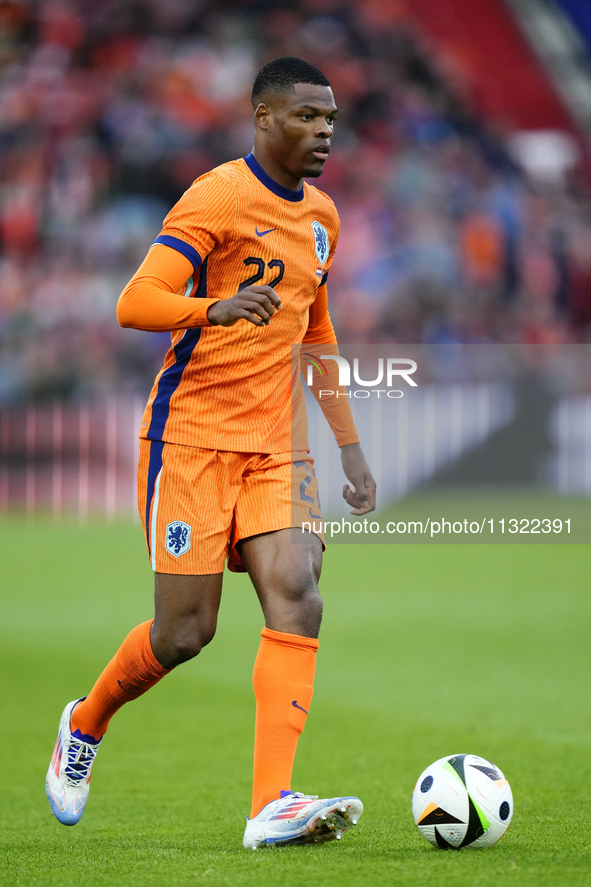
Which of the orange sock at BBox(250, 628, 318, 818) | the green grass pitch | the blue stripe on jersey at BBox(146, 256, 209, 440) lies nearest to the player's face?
the blue stripe on jersey at BBox(146, 256, 209, 440)

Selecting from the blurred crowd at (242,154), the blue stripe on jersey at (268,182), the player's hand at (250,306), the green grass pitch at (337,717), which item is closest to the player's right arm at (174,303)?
the player's hand at (250,306)

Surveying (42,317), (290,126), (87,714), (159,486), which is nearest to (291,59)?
(290,126)

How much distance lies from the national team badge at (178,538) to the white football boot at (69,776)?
0.73 metres

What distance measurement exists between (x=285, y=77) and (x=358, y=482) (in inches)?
48.7

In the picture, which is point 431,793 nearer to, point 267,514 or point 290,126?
point 267,514

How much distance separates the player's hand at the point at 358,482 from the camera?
3.70 metres

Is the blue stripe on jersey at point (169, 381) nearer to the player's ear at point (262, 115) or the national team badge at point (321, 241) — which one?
the national team badge at point (321, 241)

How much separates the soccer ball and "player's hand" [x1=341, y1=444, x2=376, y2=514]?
93 cm

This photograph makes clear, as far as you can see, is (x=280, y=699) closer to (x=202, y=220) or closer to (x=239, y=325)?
(x=239, y=325)

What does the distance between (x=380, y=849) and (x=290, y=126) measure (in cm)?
197

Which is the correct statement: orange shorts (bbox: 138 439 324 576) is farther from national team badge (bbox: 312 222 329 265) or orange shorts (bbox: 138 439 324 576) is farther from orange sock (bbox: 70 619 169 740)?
national team badge (bbox: 312 222 329 265)

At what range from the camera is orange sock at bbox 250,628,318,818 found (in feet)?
10.5

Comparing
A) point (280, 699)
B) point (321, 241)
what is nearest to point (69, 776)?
point (280, 699)

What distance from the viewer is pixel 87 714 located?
3648 millimetres
